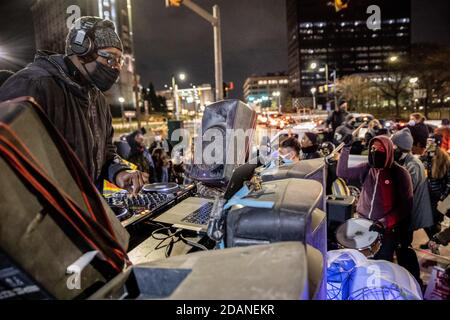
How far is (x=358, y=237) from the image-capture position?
3041mm

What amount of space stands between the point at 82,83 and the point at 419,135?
8.66 meters

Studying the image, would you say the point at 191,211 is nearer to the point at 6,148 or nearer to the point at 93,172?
the point at 93,172

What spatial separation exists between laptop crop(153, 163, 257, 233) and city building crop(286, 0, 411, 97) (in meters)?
131

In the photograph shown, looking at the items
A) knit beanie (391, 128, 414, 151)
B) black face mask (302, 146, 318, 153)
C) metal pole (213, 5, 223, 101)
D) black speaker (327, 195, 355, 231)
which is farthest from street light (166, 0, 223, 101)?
black speaker (327, 195, 355, 231)

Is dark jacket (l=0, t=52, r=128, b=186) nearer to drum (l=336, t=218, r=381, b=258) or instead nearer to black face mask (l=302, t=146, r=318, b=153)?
drum (l=336, t=218, r=381, b=258)

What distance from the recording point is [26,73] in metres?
1.99

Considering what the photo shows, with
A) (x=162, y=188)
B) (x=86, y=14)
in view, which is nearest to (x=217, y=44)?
(x=162, y=188)

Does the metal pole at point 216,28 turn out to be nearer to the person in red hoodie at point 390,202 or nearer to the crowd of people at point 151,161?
the crowd of people at point 151,161

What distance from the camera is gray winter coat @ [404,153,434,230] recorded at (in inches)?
176

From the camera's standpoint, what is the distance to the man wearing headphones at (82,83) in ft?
6.69

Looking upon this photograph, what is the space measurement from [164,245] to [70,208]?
3.10 feet

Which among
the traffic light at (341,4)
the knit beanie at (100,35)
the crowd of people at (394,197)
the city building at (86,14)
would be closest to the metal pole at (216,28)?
the traffic light at (341,4)

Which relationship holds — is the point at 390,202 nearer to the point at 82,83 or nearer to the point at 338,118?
Result: the point at 82,83
